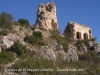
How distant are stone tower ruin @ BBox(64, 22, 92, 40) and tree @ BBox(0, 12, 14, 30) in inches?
486

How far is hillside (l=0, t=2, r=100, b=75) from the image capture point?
21391mm

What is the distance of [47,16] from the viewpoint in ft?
121

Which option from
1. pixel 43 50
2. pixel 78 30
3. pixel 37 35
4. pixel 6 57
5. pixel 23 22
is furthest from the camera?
pixel 78 30

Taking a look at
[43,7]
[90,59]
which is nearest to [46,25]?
[43,7]

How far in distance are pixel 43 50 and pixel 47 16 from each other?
1146 centimetres

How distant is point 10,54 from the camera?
23.1 metres

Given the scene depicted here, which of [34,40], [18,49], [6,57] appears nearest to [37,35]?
[34,40]

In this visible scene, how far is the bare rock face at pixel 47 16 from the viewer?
36.6 m

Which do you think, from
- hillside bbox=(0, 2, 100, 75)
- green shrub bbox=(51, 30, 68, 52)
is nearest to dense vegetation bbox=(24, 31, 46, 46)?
hillside bbox=(0, 2, 100, 75)

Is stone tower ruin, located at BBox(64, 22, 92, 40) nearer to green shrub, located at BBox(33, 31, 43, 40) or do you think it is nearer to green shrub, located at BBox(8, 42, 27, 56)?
green shrub, located at BBox(33, 31, 43, 40)

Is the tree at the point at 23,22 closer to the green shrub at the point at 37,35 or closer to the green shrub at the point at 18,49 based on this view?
the green shrub at the point at 37,35

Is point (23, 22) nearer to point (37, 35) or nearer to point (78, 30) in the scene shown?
point (37, 35)

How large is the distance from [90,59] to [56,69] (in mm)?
9732

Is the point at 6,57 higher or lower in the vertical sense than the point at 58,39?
lower
